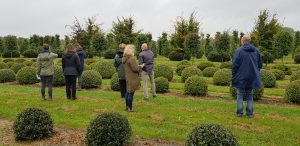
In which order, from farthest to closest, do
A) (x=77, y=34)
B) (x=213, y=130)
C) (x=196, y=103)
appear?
(x=77, y=34) → (x=196, y=103) → (x=213, y=130)

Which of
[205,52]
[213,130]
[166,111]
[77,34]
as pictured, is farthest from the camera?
[205,52]

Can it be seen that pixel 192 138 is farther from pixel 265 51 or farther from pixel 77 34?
pixel 77 34

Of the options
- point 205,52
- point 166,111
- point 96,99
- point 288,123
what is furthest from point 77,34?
point 288,123

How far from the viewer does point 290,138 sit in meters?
8.73

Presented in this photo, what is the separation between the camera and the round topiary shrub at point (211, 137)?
21.7 feet

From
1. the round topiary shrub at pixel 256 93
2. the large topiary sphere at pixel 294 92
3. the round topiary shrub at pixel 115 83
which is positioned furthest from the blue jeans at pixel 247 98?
the round topiary shrub at pixel 115 83

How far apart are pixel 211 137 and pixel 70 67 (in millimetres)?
7897

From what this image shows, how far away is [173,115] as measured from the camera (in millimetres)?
10930

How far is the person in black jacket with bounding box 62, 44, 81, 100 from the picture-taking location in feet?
43.6

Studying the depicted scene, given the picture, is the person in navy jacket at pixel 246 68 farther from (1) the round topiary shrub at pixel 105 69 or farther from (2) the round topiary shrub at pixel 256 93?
(1) the round topiary shrub at pixel 105 69

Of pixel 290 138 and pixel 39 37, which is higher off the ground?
pixel 39 37

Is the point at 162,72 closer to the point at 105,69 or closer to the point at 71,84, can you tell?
the point at 105,69

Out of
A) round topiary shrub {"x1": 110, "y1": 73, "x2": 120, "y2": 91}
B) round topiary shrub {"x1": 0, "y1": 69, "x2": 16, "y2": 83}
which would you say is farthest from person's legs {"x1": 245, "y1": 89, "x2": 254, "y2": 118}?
round topiary shrub {"x1": 0, "y1": 69, "x2": 16, "y2": 83}

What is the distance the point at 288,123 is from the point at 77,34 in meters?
31.2
